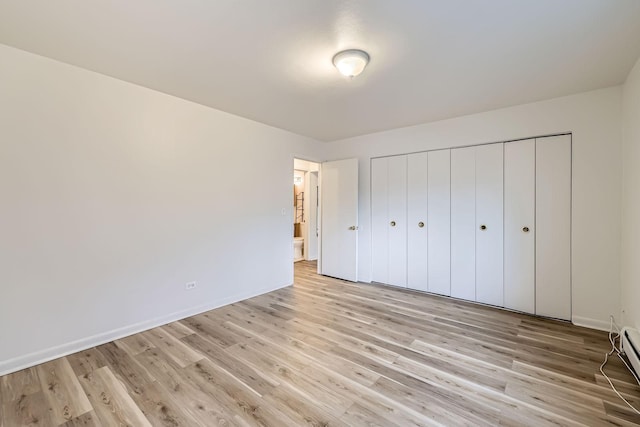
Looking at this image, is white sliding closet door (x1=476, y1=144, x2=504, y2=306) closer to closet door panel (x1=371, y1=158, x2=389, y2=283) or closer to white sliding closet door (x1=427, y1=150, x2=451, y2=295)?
white sliding closet door (x1=427, y1=150, x2=451, y2=295)

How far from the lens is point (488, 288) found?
A: 3.56 m

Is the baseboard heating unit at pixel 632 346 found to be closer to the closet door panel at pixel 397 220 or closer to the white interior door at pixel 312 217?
the closet door panel at pixel 397 220

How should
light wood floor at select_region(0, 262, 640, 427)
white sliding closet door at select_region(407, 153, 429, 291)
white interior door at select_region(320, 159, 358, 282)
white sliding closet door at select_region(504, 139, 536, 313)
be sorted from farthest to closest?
white interior door at select_region(320, 159, 358, 282) → white sliding closet door at select_region(407, 153, 429, 291) → white sliding closet door at select_region(504, 139, 536, 313) → light wood floor at select_region(0, 262, 640, 427)

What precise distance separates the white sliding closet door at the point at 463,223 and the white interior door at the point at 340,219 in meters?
1.55

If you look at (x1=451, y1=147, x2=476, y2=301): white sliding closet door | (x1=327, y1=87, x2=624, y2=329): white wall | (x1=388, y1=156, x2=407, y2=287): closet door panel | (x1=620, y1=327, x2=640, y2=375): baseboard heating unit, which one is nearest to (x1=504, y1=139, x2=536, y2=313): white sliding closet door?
(x1=327, y1=87, x2=624, y2=329): white wall

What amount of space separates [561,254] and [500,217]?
2.35 feet

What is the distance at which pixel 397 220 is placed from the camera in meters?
4.37

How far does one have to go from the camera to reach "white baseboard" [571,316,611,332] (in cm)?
284

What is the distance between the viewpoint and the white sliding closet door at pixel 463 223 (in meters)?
3.66

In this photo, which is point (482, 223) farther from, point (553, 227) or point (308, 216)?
point (308, 216)

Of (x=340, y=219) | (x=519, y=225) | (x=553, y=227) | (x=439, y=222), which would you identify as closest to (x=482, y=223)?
(x=519, y=225)

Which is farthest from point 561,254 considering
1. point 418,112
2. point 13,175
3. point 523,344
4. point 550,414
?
point 13,175

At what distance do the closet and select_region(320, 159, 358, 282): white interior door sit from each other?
37 centimetres

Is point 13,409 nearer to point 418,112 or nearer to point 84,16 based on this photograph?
point 84,16
